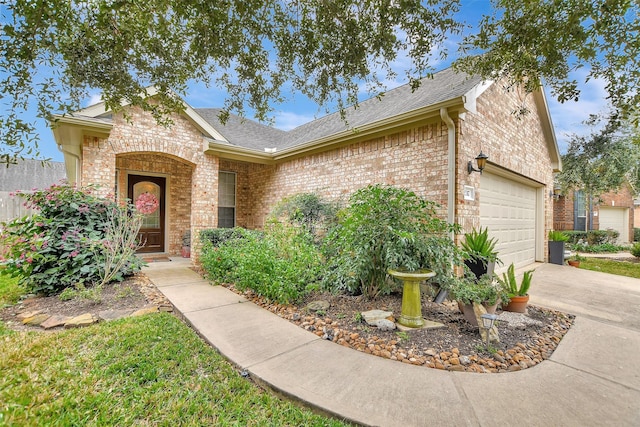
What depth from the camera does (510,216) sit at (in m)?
7.20

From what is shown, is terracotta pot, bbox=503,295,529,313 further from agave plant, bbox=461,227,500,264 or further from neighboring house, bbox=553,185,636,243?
neighboring house, bbox=553,185,636,243

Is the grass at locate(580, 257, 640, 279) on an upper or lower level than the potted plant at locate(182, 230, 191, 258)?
lower

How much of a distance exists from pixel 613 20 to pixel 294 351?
13.2 feet

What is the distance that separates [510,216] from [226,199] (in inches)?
325

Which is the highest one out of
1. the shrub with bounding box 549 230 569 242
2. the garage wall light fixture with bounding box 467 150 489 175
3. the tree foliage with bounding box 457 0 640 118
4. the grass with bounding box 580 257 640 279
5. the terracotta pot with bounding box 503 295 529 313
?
the tree foliage with bounding box 457 0 640 118

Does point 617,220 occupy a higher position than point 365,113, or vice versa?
point 365,113

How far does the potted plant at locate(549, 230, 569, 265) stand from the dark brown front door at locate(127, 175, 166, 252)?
11.6 meters

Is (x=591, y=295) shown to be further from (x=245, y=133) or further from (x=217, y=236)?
(x=245, y=133)

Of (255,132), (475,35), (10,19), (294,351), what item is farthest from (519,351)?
(255,132)

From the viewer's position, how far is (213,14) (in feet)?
9.30

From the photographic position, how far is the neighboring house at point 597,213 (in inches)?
552

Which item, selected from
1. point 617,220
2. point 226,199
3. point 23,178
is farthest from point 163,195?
point 617,220

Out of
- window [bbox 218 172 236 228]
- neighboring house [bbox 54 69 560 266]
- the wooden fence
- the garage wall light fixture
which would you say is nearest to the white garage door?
neighboring house [bbox 54 69 560 266]

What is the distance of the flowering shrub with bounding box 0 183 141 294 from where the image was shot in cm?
463
